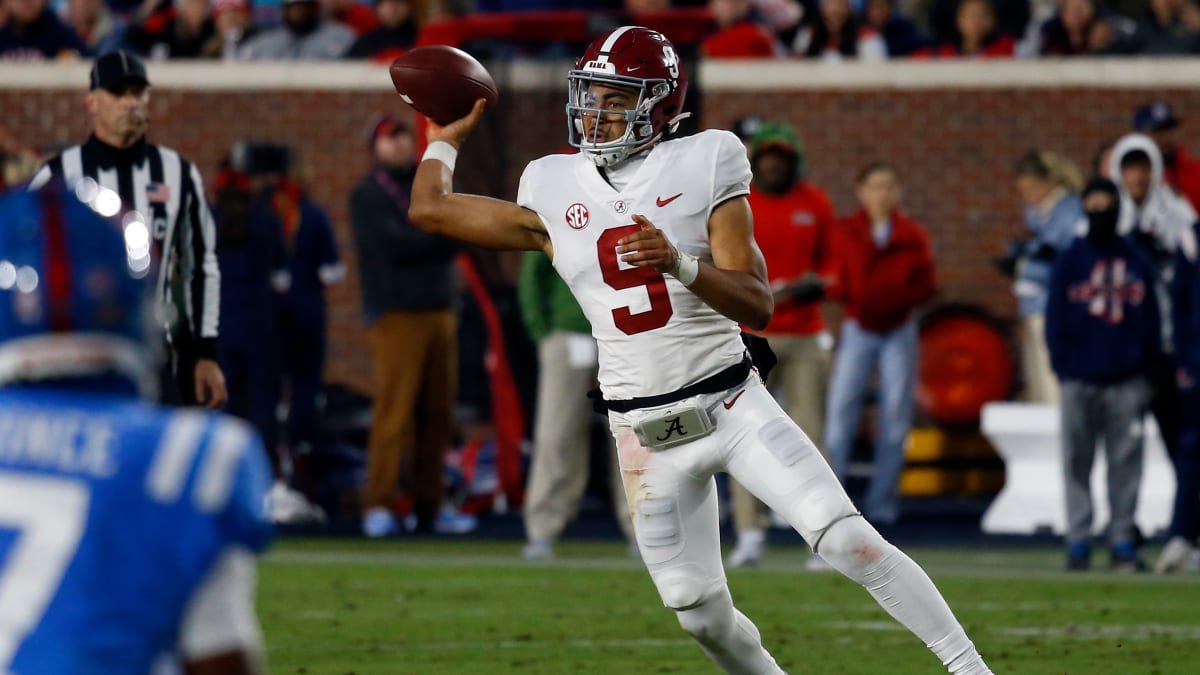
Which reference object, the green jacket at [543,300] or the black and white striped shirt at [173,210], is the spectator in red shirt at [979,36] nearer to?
the green jacket at [543,300]

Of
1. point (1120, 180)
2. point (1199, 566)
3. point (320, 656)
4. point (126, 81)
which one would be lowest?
point (1199, 566)

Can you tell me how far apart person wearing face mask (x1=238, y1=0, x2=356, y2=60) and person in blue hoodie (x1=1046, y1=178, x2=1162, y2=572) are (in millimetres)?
6761

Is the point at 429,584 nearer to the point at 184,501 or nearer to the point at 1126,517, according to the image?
the point at 1126,517

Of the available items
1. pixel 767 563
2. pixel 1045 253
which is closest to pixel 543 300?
pixel 767 563

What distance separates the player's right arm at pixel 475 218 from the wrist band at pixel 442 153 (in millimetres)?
76

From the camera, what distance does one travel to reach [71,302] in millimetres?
2330

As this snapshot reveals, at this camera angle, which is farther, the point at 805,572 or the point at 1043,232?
the point at 1043,232

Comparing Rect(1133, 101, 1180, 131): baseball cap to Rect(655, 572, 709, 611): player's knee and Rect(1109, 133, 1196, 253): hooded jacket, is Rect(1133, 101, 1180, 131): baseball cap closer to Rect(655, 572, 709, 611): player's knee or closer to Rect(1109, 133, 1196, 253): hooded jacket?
Rect(1109, 133, 1196, 253): hooded jacket

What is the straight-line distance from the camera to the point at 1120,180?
32.9ft

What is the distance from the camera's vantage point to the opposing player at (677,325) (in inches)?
192

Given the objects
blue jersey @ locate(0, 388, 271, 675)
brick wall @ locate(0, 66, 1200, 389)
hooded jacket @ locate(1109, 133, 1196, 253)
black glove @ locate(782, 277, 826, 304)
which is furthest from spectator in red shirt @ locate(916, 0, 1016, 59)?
blue jersey @ locate(0, 388, 271, 675)

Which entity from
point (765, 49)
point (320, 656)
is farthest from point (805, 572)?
point (765, 49)

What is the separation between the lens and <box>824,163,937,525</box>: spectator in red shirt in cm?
1083

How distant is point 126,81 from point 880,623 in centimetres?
326
